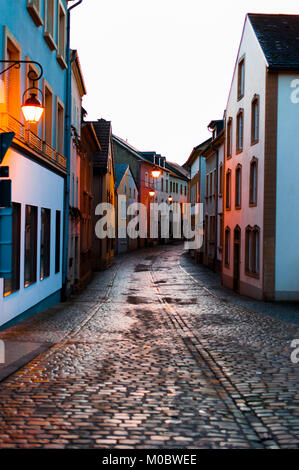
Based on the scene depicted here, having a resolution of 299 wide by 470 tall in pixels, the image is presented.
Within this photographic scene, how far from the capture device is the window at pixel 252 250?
74.9 feet

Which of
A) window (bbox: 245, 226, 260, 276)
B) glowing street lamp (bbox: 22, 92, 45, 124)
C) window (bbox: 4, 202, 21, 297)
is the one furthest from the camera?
window (bbox: 245, 226, 260, 276)

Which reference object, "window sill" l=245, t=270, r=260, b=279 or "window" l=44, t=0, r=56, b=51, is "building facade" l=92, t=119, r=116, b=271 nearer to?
"window sill" l=245, t=270, r=260, b=279

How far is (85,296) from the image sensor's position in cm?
2280

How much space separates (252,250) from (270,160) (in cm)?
405

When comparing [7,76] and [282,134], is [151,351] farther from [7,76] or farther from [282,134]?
[282,134]

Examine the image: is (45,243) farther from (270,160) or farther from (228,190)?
(228,190)

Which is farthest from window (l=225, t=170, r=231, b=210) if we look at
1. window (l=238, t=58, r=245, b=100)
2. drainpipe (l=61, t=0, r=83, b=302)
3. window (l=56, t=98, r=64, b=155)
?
window (l=56, t=98, r=64, b=155)

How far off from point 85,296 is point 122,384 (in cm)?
1508

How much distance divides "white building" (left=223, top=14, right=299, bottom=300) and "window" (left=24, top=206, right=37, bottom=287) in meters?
9.32

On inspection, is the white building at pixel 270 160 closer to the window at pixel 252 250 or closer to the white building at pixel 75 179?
the window at pixel 252 250

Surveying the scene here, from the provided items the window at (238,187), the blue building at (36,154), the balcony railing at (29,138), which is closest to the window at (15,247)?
the blue building at (36,154)

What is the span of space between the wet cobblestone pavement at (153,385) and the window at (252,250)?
282 inches

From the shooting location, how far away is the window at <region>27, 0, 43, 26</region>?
13.7 meters
